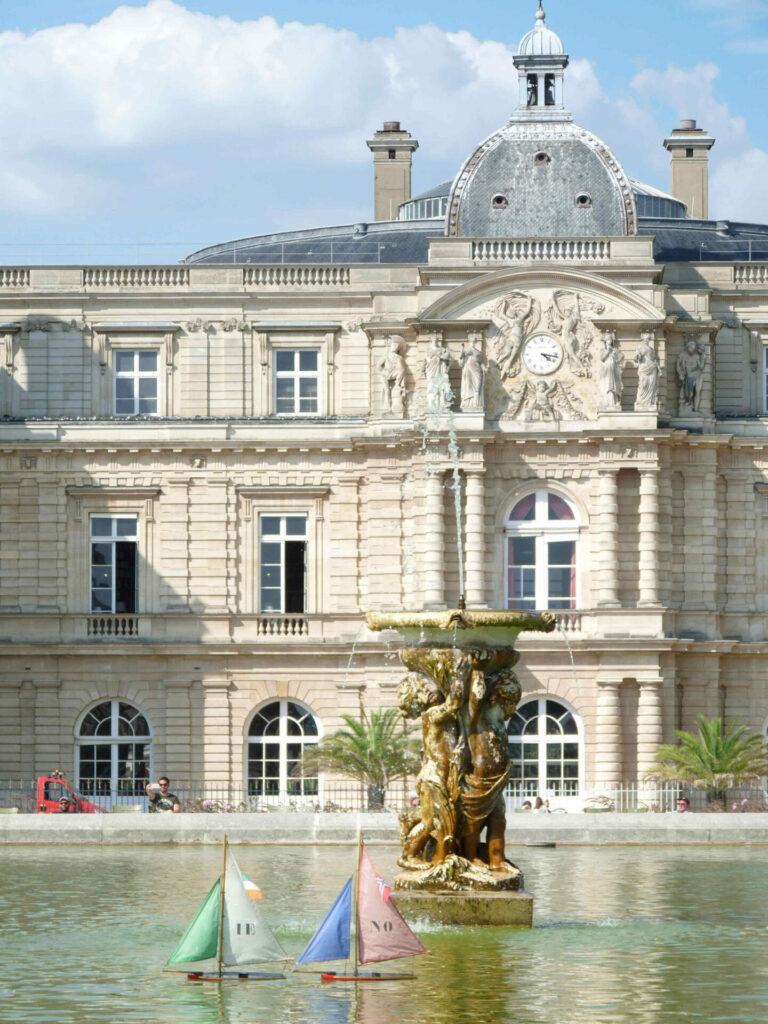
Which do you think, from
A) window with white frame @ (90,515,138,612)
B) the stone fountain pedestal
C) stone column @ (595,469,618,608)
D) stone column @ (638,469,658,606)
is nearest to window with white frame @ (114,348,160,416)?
window with white frame @ (90,515,138,612)

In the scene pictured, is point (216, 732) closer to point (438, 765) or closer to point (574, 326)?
point (574, 326)

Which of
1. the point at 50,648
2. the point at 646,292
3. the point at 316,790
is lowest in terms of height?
the point at 316,790

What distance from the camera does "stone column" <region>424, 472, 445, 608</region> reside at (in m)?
55.6

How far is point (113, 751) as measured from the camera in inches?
2290

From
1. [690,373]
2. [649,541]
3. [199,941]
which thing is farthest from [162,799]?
[199,941]

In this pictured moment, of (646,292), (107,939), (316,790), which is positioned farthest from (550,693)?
(107,939)

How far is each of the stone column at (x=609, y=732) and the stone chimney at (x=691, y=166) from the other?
20720 millimetres

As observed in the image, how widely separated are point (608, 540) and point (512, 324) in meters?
5.92

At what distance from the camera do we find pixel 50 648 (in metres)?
57.8

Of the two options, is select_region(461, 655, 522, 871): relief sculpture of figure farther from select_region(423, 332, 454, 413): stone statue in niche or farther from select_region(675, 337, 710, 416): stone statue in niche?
select_region(675, 337, 710, 416): stone statue in niche

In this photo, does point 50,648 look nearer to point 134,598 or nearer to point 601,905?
point 134,598

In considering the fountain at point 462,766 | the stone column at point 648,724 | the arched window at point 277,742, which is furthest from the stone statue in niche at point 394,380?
the fountain at point 462,766

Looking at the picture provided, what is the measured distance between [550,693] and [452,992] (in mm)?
32073

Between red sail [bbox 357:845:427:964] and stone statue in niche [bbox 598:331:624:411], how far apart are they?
106 ft
